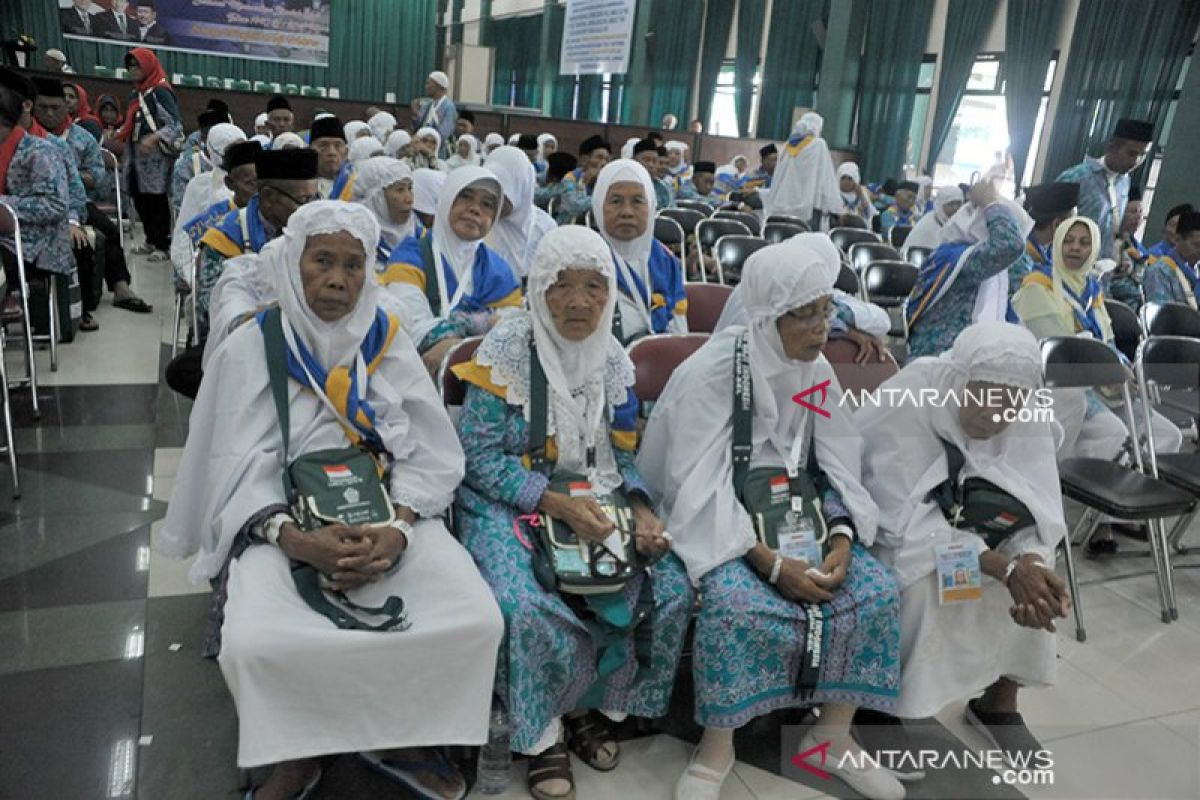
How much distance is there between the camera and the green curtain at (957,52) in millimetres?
11914

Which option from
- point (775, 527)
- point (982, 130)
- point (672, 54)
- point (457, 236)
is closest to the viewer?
point (775, 527)

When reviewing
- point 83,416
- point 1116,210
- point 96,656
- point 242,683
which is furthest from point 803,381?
point 1116,210

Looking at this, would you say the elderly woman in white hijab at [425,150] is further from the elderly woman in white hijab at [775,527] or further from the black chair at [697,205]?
the elderly woman in white hijab at [775,527]

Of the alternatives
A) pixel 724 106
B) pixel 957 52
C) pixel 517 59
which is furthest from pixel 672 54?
pixel 517 59

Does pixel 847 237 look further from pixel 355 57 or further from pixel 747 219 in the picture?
pixel 355 57

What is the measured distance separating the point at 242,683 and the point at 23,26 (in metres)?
17.6

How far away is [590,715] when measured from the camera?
2215 mm

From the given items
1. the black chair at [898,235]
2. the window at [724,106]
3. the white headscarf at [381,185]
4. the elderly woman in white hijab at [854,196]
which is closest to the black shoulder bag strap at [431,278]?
the white headscarf at [381,185]

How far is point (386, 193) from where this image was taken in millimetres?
3816

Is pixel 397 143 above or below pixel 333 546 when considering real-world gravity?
above

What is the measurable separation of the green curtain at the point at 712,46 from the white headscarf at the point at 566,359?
15.8 m

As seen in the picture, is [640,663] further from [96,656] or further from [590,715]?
[96,656]

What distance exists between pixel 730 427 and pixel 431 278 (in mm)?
1451

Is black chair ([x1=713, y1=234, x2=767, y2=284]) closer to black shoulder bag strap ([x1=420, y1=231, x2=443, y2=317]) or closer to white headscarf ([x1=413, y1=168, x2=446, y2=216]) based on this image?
white headscarf ([x1=413, y1=168, x2=446, y2=216])
